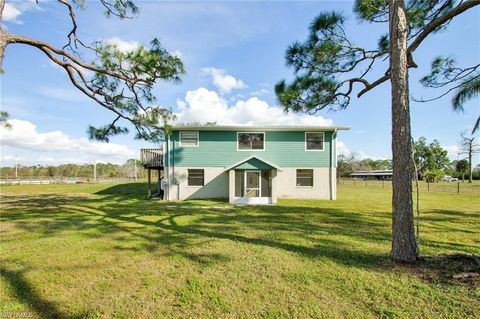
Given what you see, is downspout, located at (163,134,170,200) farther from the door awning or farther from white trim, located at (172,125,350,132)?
the door awning

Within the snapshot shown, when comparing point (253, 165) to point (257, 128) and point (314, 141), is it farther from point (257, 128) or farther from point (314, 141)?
point (314, 141)

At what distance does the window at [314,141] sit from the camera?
14594 millimetres

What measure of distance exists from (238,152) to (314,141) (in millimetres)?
4723

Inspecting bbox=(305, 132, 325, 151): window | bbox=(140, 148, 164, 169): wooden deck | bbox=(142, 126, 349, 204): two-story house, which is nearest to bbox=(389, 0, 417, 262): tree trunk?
bbox=(142, 126, 349, 204): two-story house

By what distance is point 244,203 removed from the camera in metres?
12.8

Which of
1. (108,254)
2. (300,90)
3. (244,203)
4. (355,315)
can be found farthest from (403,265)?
(244,203)

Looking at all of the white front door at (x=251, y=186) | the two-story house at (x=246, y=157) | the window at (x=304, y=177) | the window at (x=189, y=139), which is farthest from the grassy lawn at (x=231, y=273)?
the window at (x=189, y=139)

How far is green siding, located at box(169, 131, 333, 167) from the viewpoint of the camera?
47.1ft

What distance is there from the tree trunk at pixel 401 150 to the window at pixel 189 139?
1148 cm

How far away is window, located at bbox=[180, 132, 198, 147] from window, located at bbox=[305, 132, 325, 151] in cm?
677

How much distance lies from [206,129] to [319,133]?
22.6 feet

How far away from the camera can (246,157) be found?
14.3 meters

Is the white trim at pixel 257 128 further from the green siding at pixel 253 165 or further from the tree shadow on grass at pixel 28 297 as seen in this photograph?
the tree shadow on grass at pixel 28 297

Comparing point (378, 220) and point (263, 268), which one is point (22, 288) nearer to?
point (263, 268)
